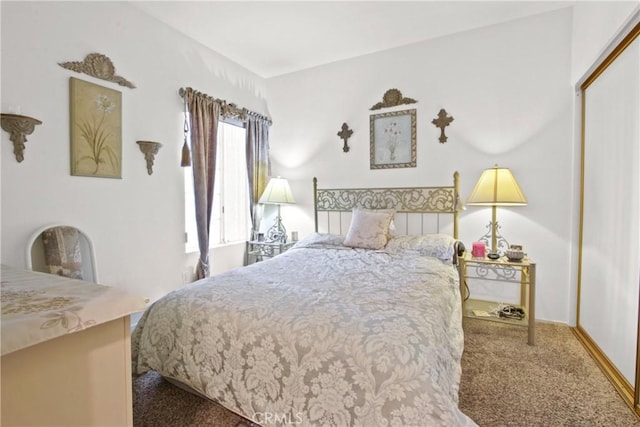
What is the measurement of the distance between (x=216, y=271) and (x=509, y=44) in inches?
157

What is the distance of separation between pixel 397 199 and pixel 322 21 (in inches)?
79.4

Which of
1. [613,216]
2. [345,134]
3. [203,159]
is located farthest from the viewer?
[345,134]

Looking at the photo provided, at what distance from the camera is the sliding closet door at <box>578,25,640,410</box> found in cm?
182

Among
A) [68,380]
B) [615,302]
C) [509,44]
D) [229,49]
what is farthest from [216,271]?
[509,44]

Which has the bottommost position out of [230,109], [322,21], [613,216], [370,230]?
[370,230]

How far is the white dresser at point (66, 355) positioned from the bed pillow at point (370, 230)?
7.65ft

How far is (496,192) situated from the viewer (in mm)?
2668

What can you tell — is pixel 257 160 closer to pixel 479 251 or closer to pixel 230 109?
pixel 230 109

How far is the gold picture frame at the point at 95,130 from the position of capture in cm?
224

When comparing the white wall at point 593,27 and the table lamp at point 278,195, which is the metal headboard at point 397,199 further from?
the white wall at point 593,27

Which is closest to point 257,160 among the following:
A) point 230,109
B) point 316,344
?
point 230,109

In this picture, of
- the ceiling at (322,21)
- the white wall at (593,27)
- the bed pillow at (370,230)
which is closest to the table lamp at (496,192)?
the bed pillow at (370,230)

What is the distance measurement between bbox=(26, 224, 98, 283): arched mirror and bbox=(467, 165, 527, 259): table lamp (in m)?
3.29

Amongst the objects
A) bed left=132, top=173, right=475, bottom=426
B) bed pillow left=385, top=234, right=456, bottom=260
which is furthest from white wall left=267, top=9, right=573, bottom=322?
bed left=132, top=173, right=475, bottom=426
